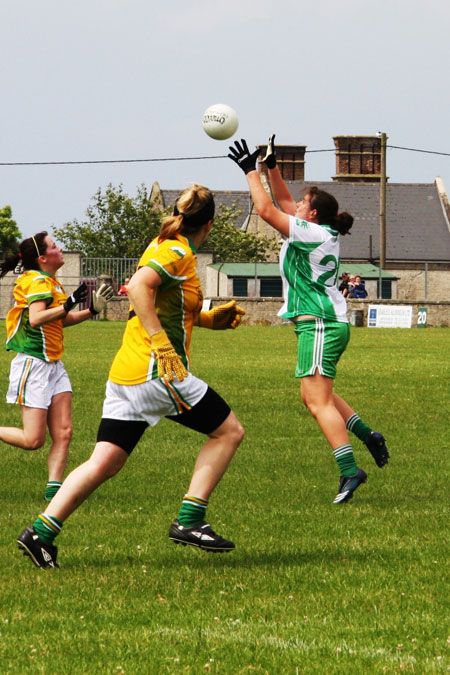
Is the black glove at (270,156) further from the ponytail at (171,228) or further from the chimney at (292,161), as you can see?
the chimney at (292,161)

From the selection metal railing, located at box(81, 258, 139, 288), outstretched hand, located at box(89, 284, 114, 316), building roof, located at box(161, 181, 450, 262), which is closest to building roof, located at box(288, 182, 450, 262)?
building roof, located at box(161, 181, 450, 262)

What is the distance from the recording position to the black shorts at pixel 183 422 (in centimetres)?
582

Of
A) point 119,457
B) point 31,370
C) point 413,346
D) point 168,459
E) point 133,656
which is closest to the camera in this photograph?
point 133,656

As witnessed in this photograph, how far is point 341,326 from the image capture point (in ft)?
27.0

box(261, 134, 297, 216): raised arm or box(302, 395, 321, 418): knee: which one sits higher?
box(261, 134, 297, 216): raised arm

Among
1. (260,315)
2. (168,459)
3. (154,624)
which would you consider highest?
(154,624)

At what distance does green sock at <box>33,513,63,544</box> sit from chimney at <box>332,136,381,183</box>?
77815mm

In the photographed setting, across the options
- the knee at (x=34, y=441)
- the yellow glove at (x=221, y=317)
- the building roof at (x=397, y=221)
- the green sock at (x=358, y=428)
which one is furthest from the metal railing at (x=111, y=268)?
the yellow glove at (x=221, y=317)

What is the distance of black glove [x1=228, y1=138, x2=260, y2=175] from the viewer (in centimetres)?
711

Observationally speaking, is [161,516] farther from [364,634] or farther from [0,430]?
[364,634]

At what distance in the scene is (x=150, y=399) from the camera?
5797mm

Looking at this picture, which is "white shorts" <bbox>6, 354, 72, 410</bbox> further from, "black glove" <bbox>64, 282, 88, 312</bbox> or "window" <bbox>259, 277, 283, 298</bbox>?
"window" <bbox>259, 277, 283, 298</bbox>

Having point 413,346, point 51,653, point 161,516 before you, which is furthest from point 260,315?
point 51,653

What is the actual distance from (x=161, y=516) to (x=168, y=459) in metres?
2.90
